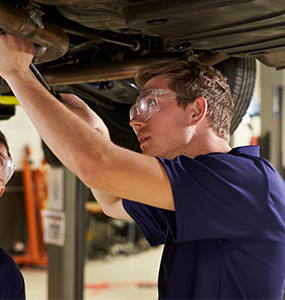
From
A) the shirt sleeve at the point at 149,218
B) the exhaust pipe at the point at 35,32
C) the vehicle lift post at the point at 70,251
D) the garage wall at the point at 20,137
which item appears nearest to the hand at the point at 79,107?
the exhaust pipe at the point at 35,32

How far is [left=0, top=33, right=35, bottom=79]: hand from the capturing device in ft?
3.40

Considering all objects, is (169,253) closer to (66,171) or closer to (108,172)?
(108,172)

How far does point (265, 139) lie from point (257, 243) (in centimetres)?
265

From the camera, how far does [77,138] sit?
0.95 m

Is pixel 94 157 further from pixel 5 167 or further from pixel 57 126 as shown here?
pixel 5 167

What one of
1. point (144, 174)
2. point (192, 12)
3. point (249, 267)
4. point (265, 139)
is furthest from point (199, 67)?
point (265, 139)

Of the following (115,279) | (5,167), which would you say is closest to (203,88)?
(5,167)

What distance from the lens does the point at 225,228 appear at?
1.01 meters

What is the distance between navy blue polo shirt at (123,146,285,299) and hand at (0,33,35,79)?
0.44m

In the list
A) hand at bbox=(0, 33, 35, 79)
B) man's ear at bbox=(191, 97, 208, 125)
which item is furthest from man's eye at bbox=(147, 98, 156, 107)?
hand at bbox=(0, 33, 35, 79)

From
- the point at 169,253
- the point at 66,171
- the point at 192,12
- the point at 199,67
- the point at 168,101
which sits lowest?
the point at 66,171

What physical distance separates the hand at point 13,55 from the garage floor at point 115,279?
14.0ft

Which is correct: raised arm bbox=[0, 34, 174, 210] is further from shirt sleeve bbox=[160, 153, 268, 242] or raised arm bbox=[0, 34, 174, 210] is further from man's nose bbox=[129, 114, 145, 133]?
man's nose bbox=[129, 114, 145, 133]

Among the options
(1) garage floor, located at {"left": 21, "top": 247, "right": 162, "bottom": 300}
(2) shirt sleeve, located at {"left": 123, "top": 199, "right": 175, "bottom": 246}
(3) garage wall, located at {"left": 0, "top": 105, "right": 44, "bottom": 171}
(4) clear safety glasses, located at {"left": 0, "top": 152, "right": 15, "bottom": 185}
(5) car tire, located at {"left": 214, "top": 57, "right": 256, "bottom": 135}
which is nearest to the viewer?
(2) shirt sleeve, located at {"left": 123, "top": 199, "right": 175, "bottom": 246}
